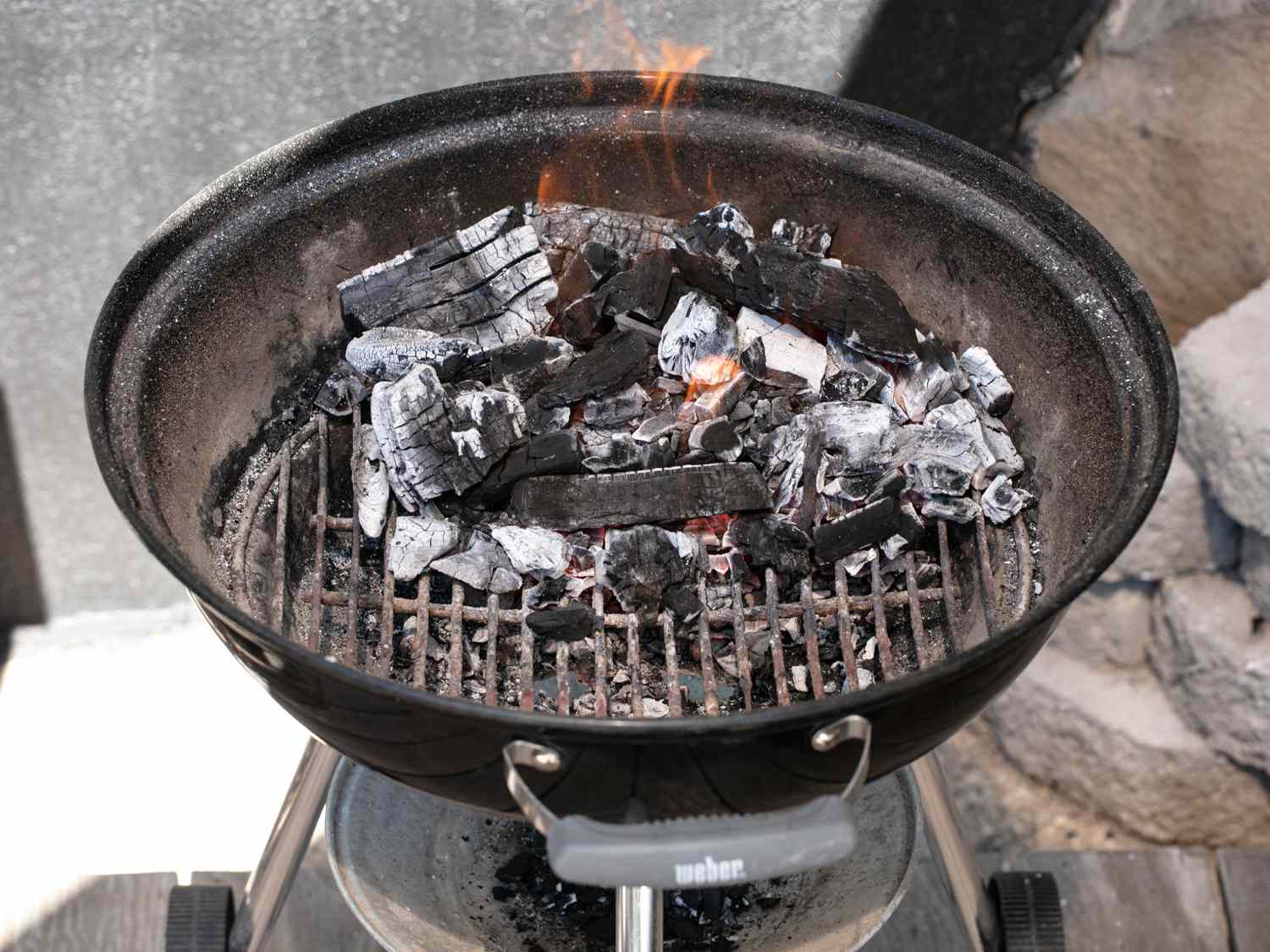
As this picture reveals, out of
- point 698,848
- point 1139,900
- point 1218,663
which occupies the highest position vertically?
point 1218,663

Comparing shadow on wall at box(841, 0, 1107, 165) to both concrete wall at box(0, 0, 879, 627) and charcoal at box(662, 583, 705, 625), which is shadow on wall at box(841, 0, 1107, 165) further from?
charcoal at box(662, 583, 705, 625)

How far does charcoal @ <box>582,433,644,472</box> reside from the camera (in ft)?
4.39

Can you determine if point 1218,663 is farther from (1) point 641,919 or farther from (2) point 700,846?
(2) point 700,846

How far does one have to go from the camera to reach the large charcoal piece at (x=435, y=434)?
131 centimetres

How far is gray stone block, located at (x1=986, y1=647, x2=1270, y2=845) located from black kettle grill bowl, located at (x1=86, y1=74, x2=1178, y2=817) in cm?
97

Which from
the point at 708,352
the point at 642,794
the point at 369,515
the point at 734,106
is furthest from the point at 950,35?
the point at 642,794

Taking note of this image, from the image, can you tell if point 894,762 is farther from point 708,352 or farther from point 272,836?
point 272,836

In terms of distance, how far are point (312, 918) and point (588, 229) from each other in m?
1.06

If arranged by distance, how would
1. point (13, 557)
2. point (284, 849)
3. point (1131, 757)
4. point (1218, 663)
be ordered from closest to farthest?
point (284, 849) → point (1218, 663) → point (1131, 757) → point (13, 557)

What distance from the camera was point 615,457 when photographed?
134 cm

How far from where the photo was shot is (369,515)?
1336mm

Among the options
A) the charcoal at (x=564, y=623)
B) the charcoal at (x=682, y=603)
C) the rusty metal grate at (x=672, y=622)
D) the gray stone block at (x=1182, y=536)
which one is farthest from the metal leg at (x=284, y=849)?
the gray stone block at (x=1182, y=536)

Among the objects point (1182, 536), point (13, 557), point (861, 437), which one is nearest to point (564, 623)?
point (861, 437)

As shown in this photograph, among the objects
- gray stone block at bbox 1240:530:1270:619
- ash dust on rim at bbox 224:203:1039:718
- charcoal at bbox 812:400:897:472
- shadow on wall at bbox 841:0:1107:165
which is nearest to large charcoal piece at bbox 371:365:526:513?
ash dust on rim at bbox 224:203:1039:718
